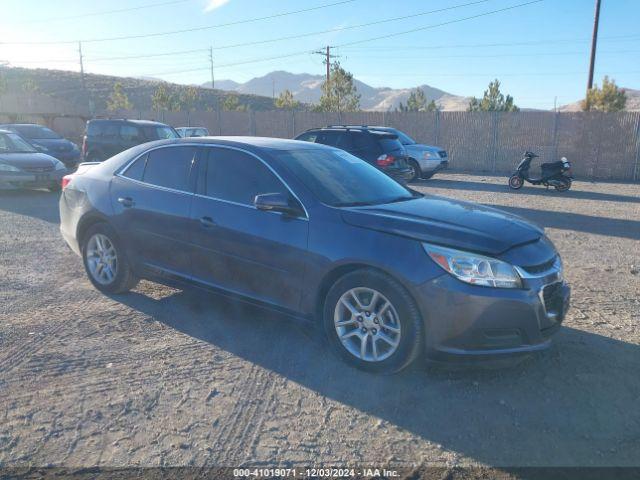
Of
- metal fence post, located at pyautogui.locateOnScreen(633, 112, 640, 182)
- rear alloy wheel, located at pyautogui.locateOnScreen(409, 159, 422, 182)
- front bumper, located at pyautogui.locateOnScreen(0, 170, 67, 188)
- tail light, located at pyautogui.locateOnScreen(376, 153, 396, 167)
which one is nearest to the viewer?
front bumper, located at pyautogui.locateOnScreen(0, 170, 67, 188)

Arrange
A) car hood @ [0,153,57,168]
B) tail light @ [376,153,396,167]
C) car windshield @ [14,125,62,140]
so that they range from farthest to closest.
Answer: car windshield @ [14,125,62,140] < tail light @ [376,153,396,167] < car hood @ [0,153,57,168]

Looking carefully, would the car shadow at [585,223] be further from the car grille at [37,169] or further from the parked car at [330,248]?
the car grille at [37,169]

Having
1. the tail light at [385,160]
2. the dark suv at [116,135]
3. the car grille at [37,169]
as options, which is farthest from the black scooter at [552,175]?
the car grille at [37,169]

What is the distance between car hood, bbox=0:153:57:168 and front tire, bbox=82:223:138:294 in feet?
27.5

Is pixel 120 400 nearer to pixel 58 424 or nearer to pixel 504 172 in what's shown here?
pixel 58 424

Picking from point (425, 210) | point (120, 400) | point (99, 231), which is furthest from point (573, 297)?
point (99, 231)

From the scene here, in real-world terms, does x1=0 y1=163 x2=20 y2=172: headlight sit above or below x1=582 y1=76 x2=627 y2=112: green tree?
below

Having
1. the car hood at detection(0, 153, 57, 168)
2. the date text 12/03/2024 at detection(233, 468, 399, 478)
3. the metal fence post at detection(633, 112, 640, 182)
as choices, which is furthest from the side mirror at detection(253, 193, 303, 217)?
the metal fence post at detection(633, 112, 640, 182)

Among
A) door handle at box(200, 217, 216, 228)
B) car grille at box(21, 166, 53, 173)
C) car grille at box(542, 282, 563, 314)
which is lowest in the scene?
car grille at box(542, 282, 563, 314)

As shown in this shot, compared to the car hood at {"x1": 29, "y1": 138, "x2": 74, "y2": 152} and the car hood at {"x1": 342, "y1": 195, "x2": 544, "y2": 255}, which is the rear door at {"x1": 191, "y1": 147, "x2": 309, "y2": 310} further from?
the car hood at {"x1": 29, "y1": 138, "x2": 74, "y2": 152}

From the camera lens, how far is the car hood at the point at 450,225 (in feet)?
12.9

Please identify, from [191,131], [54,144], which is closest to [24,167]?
[54,144]

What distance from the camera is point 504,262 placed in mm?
3861

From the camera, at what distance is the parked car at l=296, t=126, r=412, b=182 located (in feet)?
45.9
